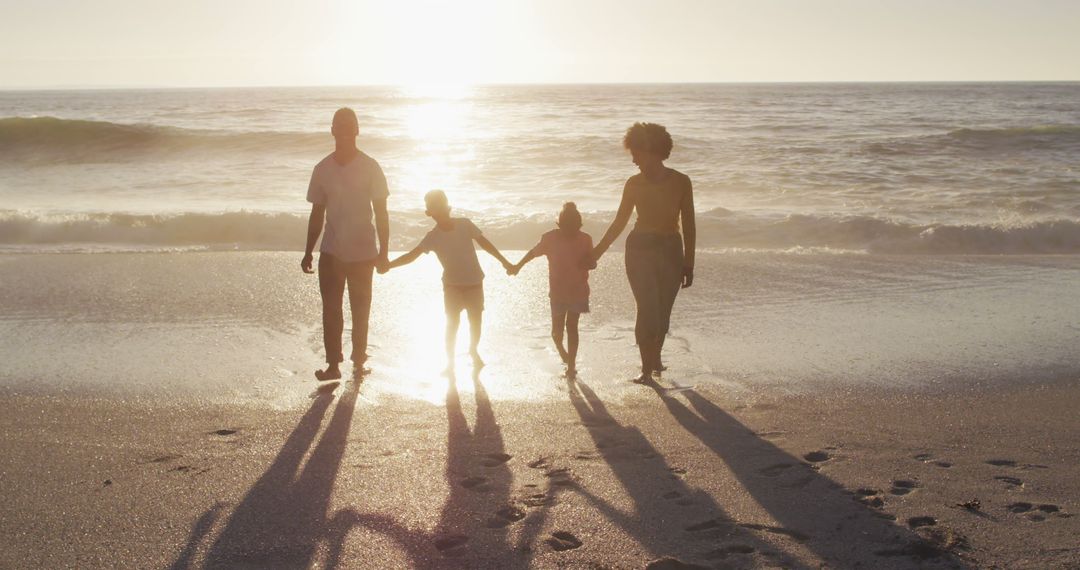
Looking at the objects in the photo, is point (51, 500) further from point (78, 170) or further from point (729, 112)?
point (729, 112)

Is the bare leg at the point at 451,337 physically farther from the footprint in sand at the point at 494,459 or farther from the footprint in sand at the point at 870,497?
the footprint in sand at the point at 870,497

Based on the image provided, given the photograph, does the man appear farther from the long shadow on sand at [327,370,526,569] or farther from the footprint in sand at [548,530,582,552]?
the footprint in sand at [548,530,582,552]

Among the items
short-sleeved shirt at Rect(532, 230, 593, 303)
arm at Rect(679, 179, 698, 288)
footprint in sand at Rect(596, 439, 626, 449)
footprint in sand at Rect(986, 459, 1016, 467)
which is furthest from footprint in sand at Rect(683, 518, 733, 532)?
short-sleeved shirt at Rect(532, 230, 593, 303)

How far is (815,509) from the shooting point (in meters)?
3.84

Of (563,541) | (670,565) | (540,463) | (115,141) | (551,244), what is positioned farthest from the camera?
(115,141)

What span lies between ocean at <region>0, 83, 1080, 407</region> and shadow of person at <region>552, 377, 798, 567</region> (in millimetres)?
1136

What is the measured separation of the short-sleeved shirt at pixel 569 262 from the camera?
6387 mm

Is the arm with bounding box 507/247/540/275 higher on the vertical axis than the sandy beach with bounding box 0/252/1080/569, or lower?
higher

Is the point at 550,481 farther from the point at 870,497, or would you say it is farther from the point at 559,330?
the point at 559,330

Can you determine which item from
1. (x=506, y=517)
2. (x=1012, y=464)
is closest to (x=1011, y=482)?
(x=1012, y=464)

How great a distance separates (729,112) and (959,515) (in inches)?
1381

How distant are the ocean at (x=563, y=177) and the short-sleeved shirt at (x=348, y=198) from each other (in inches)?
280

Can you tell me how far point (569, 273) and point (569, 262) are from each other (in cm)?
7

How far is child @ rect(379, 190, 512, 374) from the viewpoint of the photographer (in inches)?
252
